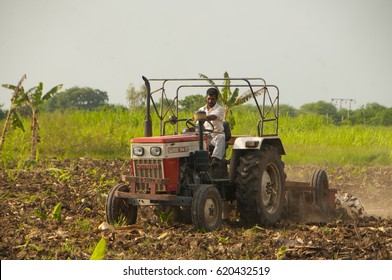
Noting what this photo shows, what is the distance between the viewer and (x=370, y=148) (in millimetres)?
19922

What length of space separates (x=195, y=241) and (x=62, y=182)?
17.5ft

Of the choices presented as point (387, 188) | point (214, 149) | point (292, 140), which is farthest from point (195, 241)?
point (292, 140)

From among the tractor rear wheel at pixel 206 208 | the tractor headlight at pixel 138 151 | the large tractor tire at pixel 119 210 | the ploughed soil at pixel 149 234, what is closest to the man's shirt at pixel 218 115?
the tractor rear wheel at pixel 206 208

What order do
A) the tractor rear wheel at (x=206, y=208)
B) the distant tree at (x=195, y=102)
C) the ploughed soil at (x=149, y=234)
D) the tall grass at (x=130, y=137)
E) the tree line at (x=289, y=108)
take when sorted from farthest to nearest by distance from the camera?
1. the tree line at (x=289, y=108)
2. the tall grass at (x=130, y=137)
3. the distant tree at (x=195, y=102)
4. the tractor rear wheel at (x=206, y=208)
5. the ploughed soil at (x=149, y=234)

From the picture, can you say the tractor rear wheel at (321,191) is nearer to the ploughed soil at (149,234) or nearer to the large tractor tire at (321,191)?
the large tractor tire at (321,191)

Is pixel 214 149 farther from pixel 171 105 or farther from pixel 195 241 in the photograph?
pixel 195 241

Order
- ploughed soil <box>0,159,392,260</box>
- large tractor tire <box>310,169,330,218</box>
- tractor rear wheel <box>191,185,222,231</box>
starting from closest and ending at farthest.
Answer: ploughed soil <box>0,159,392,260</box>, tractor rear wheel <box>191,185,222,231</box>, large tractor tire <box>310,169,330,218</box>

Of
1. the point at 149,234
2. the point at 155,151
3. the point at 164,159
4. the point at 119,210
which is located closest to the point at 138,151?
the point at 155,151

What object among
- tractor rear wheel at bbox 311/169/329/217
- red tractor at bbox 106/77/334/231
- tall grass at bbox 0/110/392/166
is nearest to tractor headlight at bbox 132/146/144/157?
red tractor at bbox 106/77/334/231

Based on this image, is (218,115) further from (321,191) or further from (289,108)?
(289,108)

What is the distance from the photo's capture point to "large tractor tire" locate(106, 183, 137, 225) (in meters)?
7.75

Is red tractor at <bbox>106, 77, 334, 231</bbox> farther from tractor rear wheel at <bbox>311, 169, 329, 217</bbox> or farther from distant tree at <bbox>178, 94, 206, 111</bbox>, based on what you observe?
distant tree at <bbox>178, 94, 206, 111</bbox>

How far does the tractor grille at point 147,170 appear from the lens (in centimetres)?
764

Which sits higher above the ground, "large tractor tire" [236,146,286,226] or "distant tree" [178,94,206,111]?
"distant tree" [178,94,206,111]
